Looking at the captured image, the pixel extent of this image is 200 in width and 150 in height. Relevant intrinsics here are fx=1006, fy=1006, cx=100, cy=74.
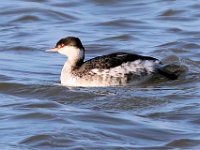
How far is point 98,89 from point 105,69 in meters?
0.37

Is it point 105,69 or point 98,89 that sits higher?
point 105,69

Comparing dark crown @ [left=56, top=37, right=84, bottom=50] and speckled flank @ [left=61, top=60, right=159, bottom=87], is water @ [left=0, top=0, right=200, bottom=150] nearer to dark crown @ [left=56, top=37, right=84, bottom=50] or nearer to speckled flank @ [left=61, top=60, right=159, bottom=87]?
speckled flank @ [left=61, top=60, right=159, bottom=87]

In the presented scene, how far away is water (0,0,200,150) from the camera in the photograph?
1173cm

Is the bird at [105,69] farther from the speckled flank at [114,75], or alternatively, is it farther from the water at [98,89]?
the water at [98,89]

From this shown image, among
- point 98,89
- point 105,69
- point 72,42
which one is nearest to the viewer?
point 98,89

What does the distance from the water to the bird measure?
7.7 inches

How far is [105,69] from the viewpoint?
1491cm

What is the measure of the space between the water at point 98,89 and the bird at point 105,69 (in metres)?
0.20

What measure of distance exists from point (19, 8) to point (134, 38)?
391 cm

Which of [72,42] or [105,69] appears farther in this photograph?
[72,42]

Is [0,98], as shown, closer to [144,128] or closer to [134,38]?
[144,128]

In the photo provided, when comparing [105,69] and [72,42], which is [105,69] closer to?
[105,69]

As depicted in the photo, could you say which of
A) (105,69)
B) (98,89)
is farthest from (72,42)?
(98,89)

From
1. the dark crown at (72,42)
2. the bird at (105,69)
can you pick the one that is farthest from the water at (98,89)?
the dark crown at (72,42)
